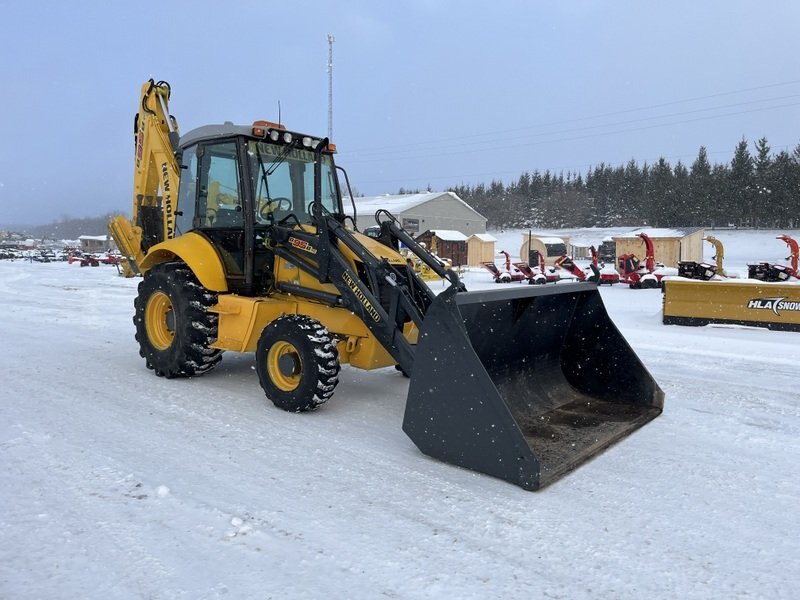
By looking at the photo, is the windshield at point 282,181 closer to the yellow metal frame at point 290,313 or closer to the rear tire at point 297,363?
the yellow metal frame at point 290,313

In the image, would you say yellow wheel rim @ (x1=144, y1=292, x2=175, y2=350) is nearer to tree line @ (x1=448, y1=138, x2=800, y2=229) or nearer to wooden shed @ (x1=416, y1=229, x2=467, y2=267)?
wooden shed @ (x1=416, y1=229, x2=467, y2=267)

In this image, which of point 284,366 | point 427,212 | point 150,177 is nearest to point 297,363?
point 284,366

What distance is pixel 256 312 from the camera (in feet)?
18.8

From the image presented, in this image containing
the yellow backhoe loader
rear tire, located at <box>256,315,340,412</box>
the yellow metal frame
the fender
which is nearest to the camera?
the yellow backhoe loader

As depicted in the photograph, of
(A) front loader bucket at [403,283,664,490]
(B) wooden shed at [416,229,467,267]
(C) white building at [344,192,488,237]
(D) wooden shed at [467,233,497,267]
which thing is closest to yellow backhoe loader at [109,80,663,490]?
(A) front loader bucket at [403,283,664,490]

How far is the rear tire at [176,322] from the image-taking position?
6082 millimetres

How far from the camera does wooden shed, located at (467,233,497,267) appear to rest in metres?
41.6

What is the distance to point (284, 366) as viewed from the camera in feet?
Result: 17.1

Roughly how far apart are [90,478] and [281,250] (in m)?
2.77

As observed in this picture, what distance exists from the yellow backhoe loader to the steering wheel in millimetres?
15

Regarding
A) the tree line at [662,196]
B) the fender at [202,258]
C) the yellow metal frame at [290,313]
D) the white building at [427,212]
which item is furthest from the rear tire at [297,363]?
the tree line at [662,196]

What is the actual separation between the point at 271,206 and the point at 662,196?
73.5 meters

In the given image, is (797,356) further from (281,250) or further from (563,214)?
(563,214)

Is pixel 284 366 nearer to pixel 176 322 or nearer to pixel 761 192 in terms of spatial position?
pixel 176 322
